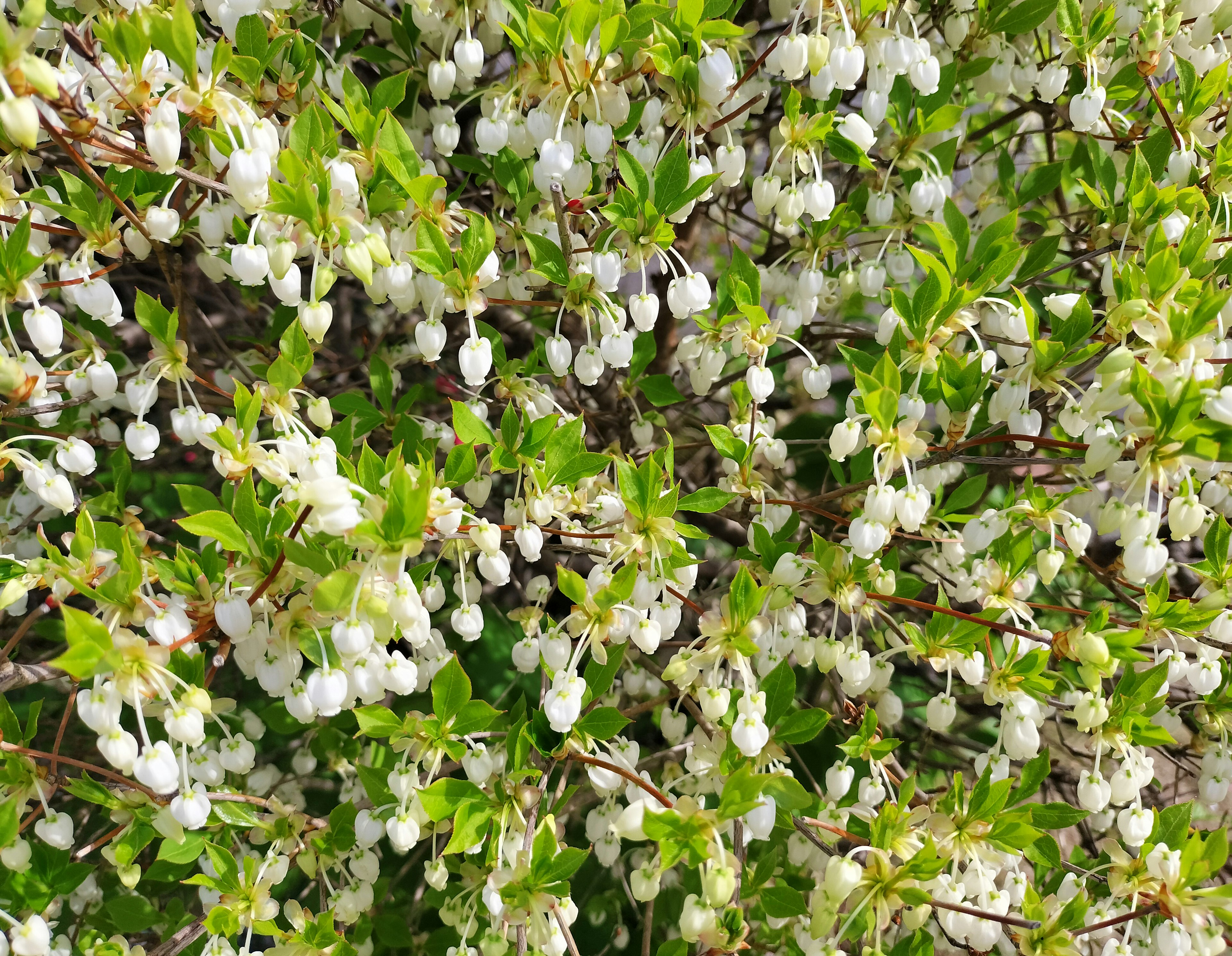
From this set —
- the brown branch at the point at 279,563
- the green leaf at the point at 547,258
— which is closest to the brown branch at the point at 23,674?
the brown branch at the point at 279,563

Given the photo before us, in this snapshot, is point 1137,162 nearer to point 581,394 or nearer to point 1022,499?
point 1022,499

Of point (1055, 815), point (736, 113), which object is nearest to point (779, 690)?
point (1055, 815)

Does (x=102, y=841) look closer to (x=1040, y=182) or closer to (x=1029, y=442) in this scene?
(x=1029, y=442)

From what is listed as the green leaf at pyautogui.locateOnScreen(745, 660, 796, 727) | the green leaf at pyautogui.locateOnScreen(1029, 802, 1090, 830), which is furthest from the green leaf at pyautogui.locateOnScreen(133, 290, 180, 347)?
the green leaf at pyautogui.locateOnScreen(1029, 802, 1090, 830)

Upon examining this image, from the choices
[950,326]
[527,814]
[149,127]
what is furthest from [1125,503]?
[149,127]

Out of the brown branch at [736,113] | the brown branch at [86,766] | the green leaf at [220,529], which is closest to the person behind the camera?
the green leaf at [220,529]

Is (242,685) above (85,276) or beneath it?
beneath

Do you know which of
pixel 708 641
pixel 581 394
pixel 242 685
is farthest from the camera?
pixel 242 685

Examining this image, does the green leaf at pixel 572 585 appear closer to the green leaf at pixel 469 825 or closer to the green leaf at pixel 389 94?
the green leaf at pixel 469 825

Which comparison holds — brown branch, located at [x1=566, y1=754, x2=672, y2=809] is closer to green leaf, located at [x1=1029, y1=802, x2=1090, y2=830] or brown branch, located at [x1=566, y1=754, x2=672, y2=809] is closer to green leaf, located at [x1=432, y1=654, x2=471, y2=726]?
green leaf, located at [x1=432, y1=654, x2=471, y2=726]
